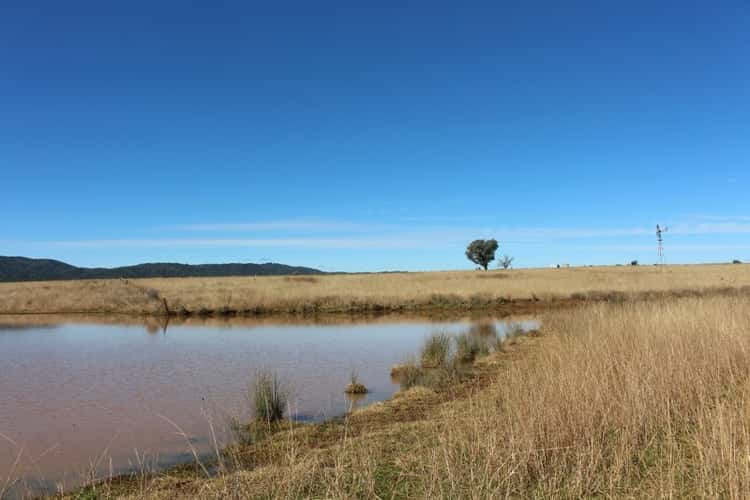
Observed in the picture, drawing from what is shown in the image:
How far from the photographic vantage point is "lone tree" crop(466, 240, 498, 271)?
331 feet

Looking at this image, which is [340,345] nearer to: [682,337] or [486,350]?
[486,350]

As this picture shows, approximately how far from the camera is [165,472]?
7.02m

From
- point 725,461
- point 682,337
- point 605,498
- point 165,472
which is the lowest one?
point 165,472

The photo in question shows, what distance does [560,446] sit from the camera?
17.0ft

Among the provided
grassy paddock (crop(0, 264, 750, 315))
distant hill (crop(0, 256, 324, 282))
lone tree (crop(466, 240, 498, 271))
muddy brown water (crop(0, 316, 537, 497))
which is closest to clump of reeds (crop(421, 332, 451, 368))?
muddy brown water (crop(0, 316, 537, 497))

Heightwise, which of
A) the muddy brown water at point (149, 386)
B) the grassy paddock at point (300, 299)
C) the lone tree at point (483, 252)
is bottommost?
the muddy brown water at point (149, 386)

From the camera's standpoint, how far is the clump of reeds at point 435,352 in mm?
14758

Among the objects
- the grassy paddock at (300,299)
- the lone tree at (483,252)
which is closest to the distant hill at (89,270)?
the lone tree at (483,252)

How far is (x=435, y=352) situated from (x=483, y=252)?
87.3m

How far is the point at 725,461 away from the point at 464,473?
2.11 metres

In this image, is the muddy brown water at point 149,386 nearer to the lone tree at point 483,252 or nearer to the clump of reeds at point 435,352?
the clump of reeds at point 435,352

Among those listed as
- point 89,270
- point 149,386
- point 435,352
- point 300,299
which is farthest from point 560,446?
point 89,270

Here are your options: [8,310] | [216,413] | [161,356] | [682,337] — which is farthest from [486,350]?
[8,310]

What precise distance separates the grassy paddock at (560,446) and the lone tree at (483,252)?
92.6 metres
